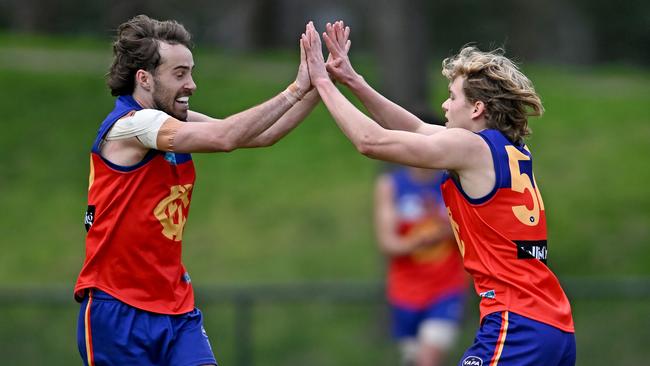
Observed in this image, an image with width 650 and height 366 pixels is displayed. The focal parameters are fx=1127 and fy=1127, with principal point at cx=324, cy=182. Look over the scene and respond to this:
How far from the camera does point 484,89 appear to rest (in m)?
5.23

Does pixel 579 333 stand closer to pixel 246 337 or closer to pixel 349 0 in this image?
pixel 246 337

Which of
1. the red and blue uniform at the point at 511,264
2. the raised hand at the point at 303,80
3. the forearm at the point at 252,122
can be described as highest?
the raised hand at the point at 303,80

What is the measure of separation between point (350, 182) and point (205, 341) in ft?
31.7

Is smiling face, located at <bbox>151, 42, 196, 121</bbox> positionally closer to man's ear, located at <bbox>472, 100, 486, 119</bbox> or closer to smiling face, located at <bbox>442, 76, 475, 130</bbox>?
smiling face, located at <bbox>442, 76, 475, 130</bbox>

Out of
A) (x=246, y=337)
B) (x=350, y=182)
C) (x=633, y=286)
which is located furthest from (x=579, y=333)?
(x=350, y=182)

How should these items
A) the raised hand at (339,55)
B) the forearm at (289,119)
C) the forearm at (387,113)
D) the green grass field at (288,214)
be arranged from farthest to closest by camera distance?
the green grass field at (288,214), the forearm at (387,113), the forearm at (289,119), the raised hand at (339,55)

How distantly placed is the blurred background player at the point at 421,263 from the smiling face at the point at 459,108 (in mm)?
4133

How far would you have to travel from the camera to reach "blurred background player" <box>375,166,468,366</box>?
945 centimetres

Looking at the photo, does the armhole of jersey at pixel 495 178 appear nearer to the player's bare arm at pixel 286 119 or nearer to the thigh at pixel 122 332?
the player's bare arm at pixel 286 119

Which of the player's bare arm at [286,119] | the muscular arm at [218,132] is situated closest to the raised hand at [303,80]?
the player's bare arm at [286,119]

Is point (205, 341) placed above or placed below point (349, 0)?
below

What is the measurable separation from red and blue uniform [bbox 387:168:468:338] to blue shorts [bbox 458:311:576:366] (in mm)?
4345

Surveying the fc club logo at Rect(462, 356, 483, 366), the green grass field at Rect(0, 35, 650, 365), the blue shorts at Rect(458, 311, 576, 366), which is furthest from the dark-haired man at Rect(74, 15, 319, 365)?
the green grass field at Rect(0, 35, 650, 365)

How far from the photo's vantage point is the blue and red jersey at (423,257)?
9.52m
